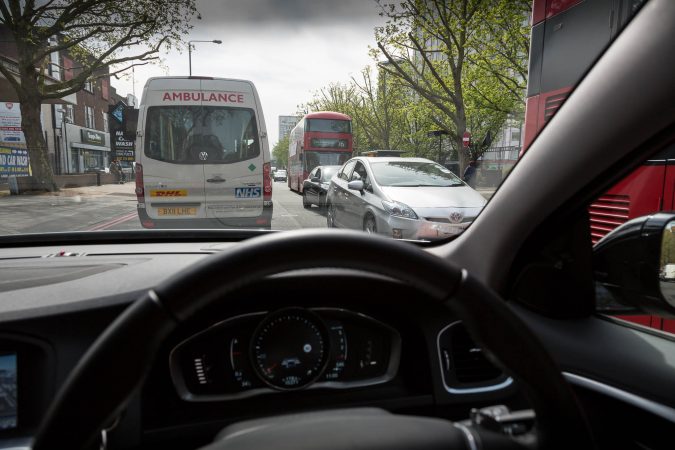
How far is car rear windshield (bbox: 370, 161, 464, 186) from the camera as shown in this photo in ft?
17.0

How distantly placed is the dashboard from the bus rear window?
15.3 m

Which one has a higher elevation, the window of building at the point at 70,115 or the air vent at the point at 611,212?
the window of building at the point at 70,115

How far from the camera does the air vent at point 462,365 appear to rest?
5.93 feet

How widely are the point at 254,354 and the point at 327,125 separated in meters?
15.7

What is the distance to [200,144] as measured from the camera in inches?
271

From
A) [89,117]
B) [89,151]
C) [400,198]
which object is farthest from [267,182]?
[89,117]

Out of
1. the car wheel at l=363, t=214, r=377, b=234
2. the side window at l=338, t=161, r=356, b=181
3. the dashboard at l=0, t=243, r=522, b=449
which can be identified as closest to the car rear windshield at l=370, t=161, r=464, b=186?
the car wheel at l=363, t=214, r=377, b=234

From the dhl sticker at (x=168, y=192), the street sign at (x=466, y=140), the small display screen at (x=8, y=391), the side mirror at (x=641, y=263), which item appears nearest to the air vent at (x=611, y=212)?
the side mirror at (x=641, y=263)

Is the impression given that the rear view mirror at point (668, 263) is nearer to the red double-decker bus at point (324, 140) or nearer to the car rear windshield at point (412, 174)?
the car rear windshield at point (412, 174)

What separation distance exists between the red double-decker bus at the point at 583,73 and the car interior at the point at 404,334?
0.45ft

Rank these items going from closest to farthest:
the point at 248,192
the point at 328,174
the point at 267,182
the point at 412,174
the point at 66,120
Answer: the point at 412,174 → the point at 248,192 → the point at 267,182 → the point at 328,174 → the point at 66,120

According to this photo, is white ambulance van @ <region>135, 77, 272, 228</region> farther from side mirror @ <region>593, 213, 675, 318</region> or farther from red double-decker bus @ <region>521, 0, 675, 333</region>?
side mirror @ <region>593, 213, 675, 318</region>

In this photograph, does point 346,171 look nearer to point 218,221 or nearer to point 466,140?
point 218,221

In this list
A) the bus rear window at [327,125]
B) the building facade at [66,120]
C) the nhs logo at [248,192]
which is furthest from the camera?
the bus rear window at [327,125]
